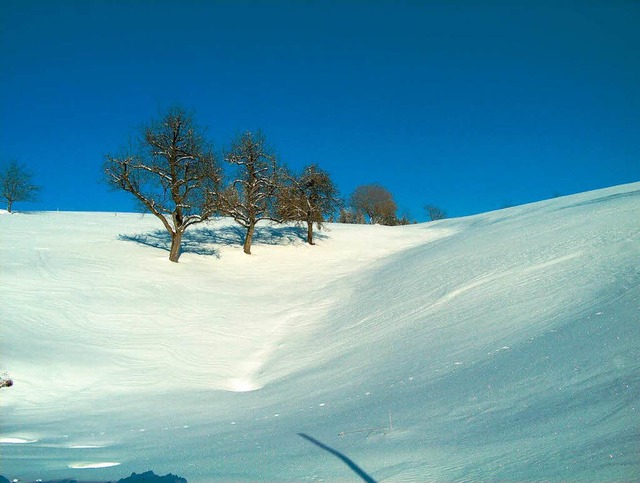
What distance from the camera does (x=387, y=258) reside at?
2584 centimetres

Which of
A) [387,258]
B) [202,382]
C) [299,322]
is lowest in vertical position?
[202,382]

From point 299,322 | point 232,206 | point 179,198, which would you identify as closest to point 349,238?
point 232,206

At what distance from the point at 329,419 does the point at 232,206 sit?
1916 cm

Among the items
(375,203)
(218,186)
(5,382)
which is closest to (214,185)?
(218,186)

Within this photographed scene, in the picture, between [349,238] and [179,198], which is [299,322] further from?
[349,238]

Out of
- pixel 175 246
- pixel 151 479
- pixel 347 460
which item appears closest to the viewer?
pixel 151 479

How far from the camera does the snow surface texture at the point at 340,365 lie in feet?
16.0

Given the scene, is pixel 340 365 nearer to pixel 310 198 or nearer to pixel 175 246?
pixel 175 246

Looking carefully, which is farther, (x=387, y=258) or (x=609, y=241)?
(x=387, y=258)

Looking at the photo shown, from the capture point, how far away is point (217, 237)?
29453 millimetres

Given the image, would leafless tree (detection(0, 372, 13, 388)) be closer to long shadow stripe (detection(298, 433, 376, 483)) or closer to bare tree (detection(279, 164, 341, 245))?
long shadow stripe (detection(298, 433, 376, 483))

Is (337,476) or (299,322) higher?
(299,322)

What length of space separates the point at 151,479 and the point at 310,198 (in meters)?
25.8

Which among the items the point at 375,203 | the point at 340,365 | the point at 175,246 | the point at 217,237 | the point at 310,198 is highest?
the point at 375,203
